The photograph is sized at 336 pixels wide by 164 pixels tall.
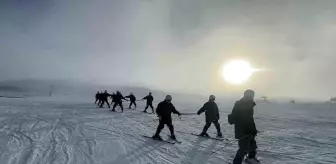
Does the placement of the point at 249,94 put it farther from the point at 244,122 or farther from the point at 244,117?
the point at 244,122

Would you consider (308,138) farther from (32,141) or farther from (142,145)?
(32,141)

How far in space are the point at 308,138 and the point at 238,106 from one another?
8.51 meters

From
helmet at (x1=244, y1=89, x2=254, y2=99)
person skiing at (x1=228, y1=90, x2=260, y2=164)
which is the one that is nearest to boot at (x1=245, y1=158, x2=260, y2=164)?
person skiing at (x1=228, y1=90, x2=260, y2=164)

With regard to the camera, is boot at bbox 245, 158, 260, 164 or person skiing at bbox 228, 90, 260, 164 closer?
person skiing at bbox 228, 90, 260, 164

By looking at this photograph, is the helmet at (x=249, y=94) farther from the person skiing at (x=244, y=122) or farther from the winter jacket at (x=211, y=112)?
the winter jacket at (x=211, y=112)

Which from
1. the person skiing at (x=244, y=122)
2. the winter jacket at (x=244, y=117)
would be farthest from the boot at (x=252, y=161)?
the winter jacket at (x=244, y=117)

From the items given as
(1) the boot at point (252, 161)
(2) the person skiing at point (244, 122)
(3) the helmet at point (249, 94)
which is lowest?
(1) the boot at point (252, 161)

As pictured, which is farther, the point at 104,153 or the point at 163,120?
the point at 163,120

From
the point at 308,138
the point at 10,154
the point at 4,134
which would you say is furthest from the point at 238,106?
the point at 4,134

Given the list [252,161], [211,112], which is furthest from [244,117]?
[211,112]

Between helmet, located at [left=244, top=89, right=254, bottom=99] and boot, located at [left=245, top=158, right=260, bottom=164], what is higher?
helmet, located at [left=244, top=89, right=254, bottom=99]

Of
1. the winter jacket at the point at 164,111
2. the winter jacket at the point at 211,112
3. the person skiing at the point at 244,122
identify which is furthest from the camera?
the winter jacket at the point at 211,112

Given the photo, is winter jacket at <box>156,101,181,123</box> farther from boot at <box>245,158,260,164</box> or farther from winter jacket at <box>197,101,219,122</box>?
boot at <box>245,158,260,164</box>

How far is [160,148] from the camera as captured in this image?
A: 36.0 feet
